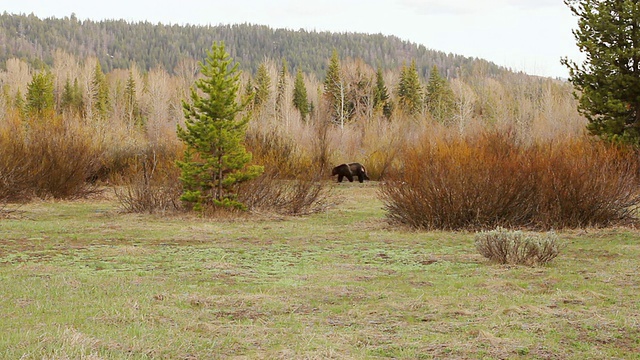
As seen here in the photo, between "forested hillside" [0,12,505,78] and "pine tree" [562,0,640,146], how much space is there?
445 ft

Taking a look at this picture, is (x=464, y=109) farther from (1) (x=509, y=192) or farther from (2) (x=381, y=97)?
(1) (x=509, y=192)

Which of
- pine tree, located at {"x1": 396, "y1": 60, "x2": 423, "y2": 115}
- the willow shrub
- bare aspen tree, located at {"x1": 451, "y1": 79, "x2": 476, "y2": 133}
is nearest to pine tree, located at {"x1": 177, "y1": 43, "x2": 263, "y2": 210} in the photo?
A: the willow shrub

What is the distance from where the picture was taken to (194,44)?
176625mm

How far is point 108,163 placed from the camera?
31.6m

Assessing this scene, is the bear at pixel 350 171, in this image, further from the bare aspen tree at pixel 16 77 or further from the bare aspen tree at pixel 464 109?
the bare aspen tree at pixel 16 77

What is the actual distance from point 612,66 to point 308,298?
1802 cm

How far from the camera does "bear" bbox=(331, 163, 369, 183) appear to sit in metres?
32.4

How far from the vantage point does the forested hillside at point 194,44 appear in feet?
544

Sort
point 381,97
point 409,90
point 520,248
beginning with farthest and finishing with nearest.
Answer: point 409,90, point 381,97, point 520,248

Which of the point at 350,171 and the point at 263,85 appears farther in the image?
the point at 263,85

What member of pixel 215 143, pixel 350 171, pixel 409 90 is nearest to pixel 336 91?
pixel 409 90

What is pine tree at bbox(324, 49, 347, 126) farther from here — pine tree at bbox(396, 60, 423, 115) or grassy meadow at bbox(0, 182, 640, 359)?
grassy meadow at bbox(0, 182, 640, 359)

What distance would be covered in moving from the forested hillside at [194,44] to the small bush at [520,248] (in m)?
149

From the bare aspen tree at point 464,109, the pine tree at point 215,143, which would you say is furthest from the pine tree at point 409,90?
the pine tree at point 215,143
